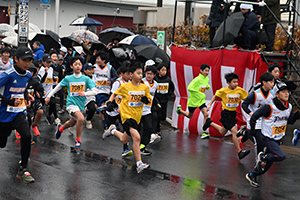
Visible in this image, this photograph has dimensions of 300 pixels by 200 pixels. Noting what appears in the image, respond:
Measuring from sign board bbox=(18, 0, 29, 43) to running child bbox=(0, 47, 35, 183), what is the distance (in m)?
7.80

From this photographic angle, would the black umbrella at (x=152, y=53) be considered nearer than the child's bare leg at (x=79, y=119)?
No

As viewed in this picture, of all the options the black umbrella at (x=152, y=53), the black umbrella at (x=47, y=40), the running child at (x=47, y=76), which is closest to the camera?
the running child at (x=47, y=76)

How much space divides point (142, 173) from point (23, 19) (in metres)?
8.47

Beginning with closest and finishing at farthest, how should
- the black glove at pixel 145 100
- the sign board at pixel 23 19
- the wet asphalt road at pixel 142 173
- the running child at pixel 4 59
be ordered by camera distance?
1. the wet asphalt road at pixel 142 173
2. the black glove at pixel 145 100
3. the running child at pixel 4 59
4. the sign board at pixel 23 19

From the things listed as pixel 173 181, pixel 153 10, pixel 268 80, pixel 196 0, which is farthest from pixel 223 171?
pixel 153 10

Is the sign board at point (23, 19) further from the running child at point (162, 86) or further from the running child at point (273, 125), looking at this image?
the running child at point (273, 125)

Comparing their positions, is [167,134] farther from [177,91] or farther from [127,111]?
[127,111]

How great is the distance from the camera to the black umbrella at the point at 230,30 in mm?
12125

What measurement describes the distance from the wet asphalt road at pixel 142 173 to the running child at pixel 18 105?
42 cm

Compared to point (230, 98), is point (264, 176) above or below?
below

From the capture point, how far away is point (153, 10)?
25.9 metres

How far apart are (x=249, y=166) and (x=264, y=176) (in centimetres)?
74

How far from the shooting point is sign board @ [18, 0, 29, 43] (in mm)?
14023

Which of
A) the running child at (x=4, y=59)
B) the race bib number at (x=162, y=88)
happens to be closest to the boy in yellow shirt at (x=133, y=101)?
the race bib number at (x=162, y=88)
